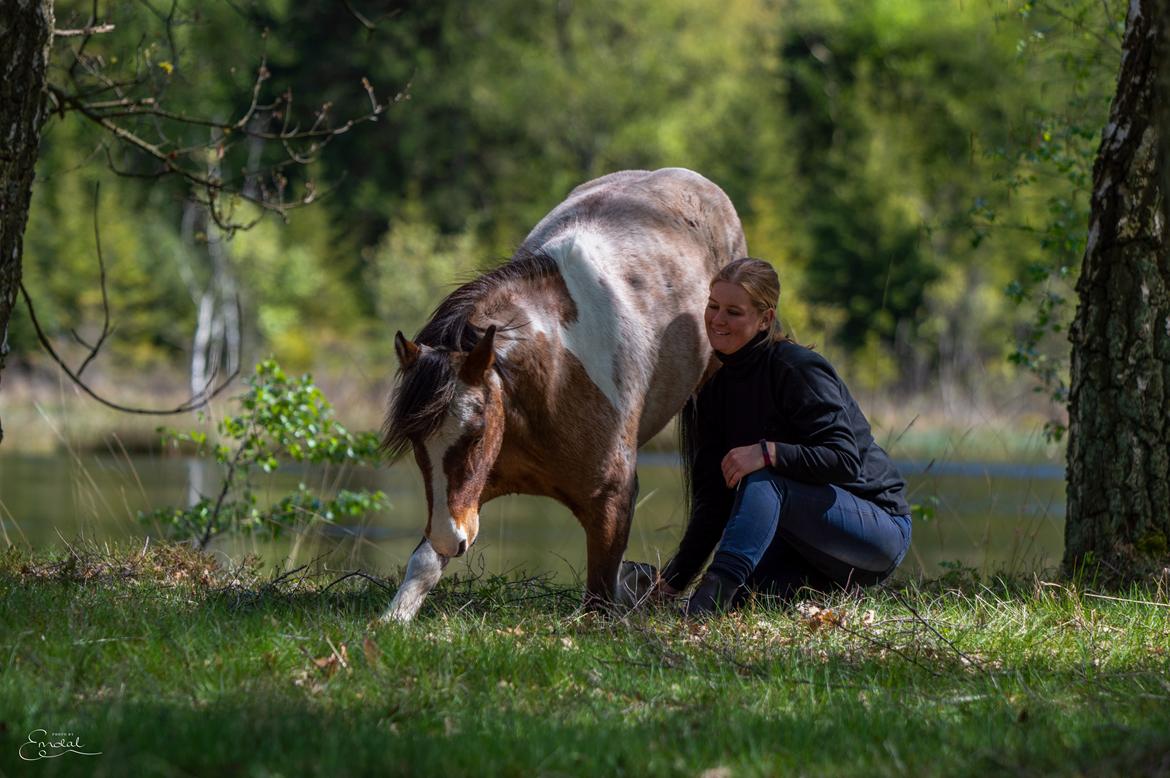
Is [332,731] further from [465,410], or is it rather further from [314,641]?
→ [465,410]

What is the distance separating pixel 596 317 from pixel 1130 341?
231cm

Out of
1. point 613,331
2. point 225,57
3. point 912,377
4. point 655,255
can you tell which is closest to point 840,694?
point 613,331

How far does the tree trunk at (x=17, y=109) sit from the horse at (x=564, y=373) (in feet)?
5.27

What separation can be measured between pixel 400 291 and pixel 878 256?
14.8m

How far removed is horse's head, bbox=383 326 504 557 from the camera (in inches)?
189

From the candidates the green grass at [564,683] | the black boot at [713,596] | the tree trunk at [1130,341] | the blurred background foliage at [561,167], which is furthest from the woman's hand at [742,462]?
the blurred background foliage at [561,167]

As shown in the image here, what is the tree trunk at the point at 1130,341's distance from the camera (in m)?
5.72

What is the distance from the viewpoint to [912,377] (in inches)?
1214

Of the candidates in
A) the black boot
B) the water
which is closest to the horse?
the black boot

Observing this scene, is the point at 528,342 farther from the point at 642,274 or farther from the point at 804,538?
the point at 804,538

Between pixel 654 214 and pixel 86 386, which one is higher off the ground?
pixel 654 214

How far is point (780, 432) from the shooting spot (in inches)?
214
